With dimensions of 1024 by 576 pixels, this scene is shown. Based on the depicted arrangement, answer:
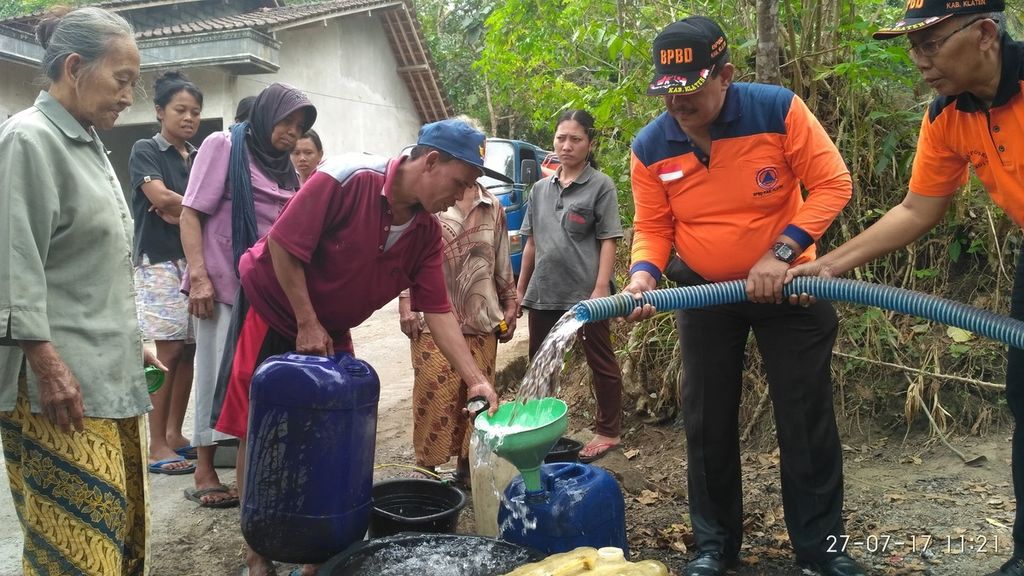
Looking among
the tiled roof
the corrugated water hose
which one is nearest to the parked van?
the tiled roof

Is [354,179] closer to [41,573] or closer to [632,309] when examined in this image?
[632,309]

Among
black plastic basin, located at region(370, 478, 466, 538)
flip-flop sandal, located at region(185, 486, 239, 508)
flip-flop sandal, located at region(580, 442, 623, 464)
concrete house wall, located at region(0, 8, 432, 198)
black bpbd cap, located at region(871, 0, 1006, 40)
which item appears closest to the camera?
black bpbd cap, located at region(871, 0, 1006, 40)

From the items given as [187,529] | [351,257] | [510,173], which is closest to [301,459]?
[351,257]

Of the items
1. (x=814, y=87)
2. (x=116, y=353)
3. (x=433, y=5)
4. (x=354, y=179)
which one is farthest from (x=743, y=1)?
(x=433, y=5)

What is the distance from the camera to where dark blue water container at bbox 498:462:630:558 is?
286 centimetres

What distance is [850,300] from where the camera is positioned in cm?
280

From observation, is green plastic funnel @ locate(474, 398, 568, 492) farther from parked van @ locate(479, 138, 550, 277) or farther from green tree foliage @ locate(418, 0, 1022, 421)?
parked van @ locate(479, 138, 550, 277)

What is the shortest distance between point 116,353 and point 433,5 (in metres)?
21.2

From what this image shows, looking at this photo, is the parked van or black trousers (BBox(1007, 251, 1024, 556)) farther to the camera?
the parked van

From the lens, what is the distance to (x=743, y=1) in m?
5.20

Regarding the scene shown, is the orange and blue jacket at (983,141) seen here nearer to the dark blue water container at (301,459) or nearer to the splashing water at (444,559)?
the splashing water at (444,559)

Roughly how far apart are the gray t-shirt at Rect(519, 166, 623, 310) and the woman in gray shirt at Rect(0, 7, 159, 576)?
287cm

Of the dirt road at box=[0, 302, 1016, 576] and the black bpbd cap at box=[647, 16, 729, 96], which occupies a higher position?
the black bpbd cap at box=[647, 16, 729, 96]

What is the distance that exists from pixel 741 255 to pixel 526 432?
40.9 inches
